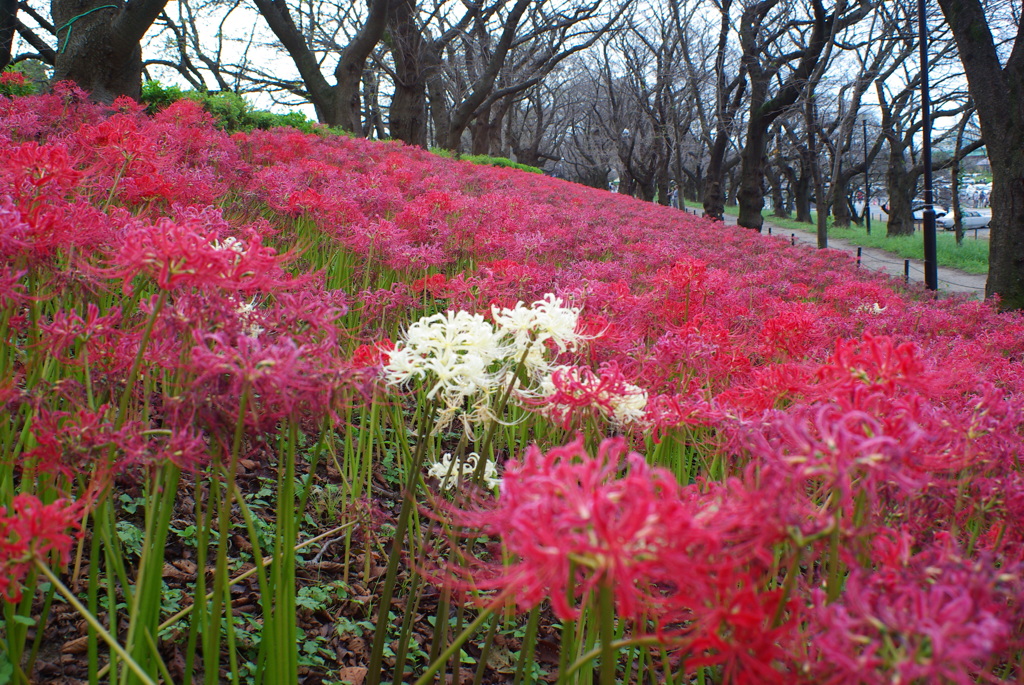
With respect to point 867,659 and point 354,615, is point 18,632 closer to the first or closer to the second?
point 354,615

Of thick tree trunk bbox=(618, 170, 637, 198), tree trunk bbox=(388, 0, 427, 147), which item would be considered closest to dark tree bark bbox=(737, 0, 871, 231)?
tree trunk bbox=(388, 0, 427, 147)

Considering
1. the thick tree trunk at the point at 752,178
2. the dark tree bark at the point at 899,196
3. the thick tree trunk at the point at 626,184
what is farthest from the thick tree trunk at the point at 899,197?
the thick tree trunk at the point at 626,184

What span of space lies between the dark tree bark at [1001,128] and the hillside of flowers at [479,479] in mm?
6090

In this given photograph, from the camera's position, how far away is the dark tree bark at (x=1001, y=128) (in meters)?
7.86

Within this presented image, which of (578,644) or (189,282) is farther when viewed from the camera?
(578,644)

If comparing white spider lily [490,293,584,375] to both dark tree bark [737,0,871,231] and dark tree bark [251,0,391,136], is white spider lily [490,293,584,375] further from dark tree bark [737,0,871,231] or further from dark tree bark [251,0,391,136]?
dark tree bark [737,0,871,231]

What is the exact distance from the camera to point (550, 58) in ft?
72.2

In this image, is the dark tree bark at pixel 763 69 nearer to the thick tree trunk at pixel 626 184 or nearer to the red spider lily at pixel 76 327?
the thick tree trunk at pixel 626 184

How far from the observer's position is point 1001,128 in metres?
7.95

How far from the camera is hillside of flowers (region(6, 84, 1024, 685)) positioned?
2.43 ft

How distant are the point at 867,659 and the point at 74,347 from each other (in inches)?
85.6

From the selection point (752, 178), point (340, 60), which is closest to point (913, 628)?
point (340, 60)

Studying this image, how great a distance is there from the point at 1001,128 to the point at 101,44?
448 inches

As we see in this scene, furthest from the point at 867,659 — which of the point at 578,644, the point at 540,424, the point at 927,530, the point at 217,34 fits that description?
the point at 217,34
